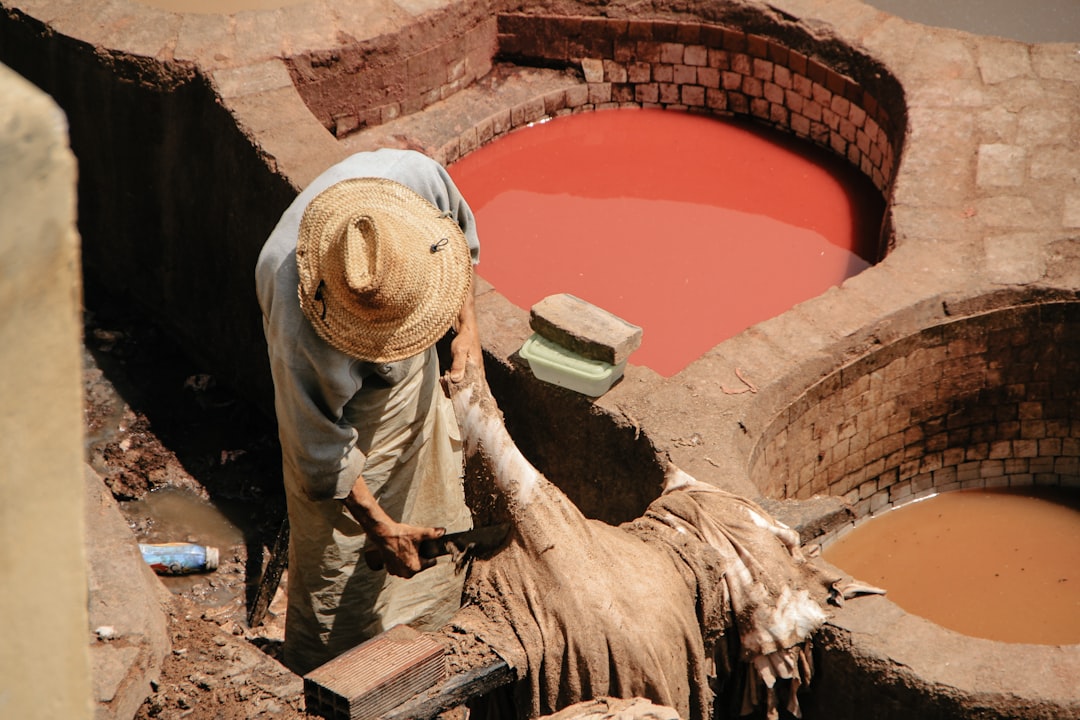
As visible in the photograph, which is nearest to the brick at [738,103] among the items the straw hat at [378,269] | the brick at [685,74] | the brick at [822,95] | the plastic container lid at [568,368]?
the brick at [685,74]

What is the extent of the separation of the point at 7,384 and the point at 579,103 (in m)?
7.34

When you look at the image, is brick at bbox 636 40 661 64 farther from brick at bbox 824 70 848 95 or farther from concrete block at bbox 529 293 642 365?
concrete block at bbox 529 293 642 365

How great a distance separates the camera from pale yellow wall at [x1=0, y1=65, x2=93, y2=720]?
160 centimetres

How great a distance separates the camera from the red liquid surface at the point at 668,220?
24.2ft

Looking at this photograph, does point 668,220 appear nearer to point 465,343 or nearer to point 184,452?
point 184,452

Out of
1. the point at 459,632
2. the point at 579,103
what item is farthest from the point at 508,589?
the point at 579,103

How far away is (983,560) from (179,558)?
11.7 feet

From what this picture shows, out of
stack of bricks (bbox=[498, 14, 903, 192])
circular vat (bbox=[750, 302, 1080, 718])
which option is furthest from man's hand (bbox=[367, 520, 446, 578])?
stack of bricks (bbox=[498, 14, 903, 192])

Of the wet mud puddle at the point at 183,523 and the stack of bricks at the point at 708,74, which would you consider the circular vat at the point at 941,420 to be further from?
the wet mud puddle at the point at 183,523

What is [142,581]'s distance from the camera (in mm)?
4707

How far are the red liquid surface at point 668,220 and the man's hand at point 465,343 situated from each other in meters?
1.95

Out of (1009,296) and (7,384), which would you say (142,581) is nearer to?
(7,384)

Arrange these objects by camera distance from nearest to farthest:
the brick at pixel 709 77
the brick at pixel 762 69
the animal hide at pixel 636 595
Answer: the animal hide at pixel 636 595 → the brick at pixel 762 69 → the brick at pixel 709 77

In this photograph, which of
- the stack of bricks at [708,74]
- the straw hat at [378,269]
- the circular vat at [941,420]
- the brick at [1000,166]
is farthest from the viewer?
the stack of bricks at [708,74]
